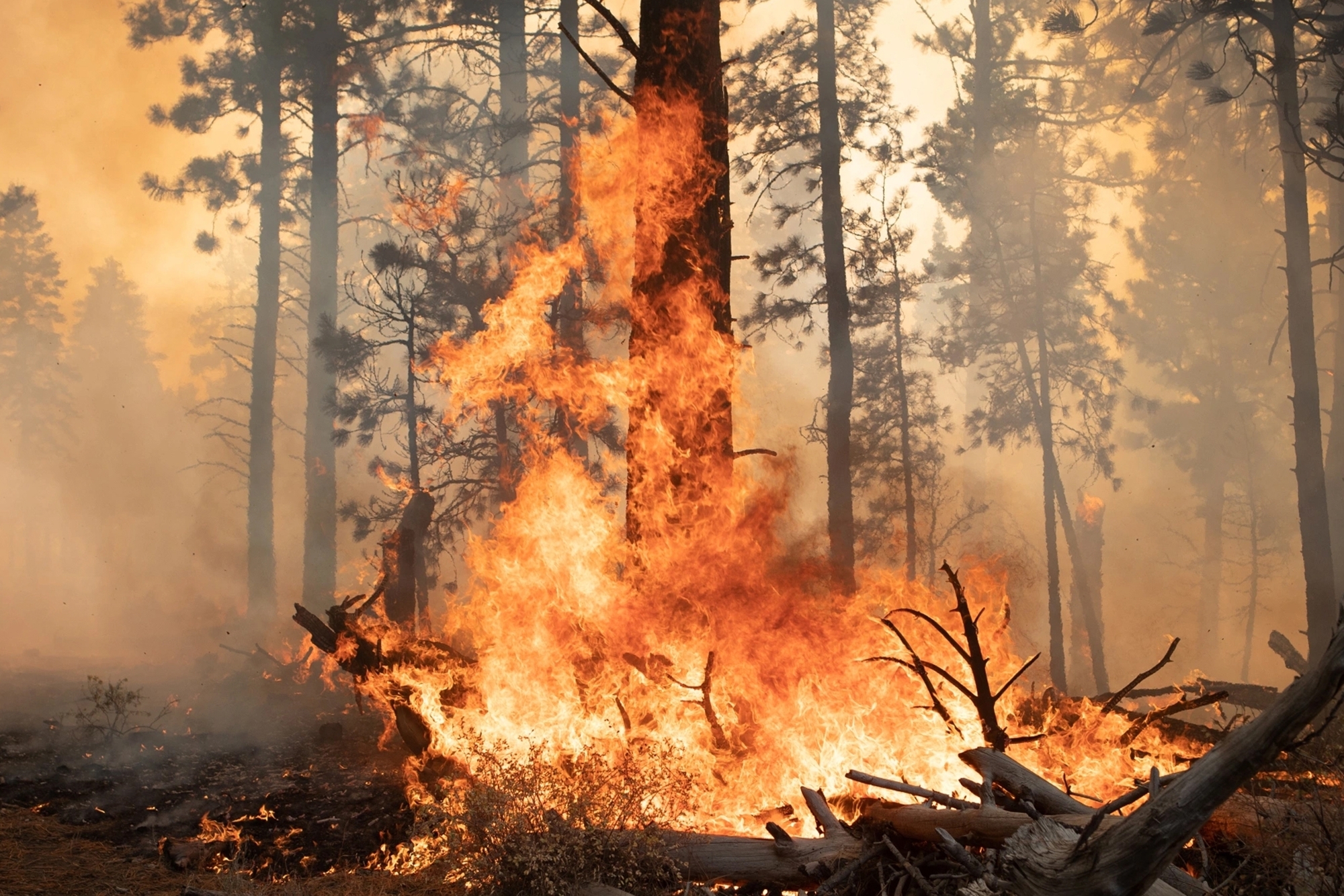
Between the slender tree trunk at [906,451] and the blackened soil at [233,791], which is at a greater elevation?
the slender tree trunk at [906,451]

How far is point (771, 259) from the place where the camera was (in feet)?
58.9

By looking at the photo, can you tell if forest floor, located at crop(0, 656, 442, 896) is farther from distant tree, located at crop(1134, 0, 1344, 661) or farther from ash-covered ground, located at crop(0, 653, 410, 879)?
distant tree, located at crop(1134, 0, 1344, 661)

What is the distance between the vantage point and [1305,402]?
1381cm

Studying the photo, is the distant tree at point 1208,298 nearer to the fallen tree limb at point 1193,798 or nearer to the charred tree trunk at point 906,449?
the charred tree trunk at point 906,449

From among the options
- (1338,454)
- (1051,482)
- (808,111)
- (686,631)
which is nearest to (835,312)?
(808,111)

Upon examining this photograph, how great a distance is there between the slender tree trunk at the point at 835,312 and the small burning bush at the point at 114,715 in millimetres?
10976

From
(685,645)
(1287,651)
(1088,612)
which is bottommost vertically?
(1088,612)

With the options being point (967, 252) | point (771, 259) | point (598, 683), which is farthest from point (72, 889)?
point (967, 252)

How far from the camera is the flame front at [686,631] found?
6062 mm

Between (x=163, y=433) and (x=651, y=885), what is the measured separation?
47532 mm

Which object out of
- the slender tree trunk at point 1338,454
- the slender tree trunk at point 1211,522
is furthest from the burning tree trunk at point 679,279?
the slender tree trunk at point 1211,522

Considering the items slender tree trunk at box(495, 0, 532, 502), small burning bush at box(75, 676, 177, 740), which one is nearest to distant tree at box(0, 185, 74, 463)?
slender tree trunk at box(495, 0, 532, 502)

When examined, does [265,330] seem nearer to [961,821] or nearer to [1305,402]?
[961,821]

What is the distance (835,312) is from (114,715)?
559 inches
